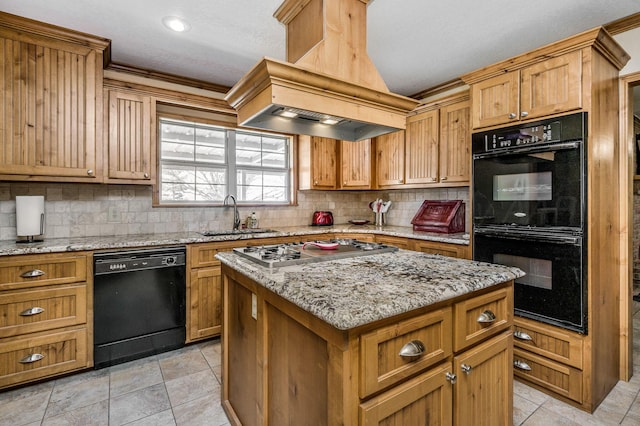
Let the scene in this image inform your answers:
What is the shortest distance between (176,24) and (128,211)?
1.77 metres

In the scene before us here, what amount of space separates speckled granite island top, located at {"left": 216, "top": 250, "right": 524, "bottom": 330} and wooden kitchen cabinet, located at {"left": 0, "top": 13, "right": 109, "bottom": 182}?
70.8 inches

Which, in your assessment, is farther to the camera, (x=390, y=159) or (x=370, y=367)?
(x=390, y=159)

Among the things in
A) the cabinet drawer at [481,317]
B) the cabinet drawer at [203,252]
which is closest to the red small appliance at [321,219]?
the cabinet drawer at [203,252]

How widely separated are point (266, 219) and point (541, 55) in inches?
118

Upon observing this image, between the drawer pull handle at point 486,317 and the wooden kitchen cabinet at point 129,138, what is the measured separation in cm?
288

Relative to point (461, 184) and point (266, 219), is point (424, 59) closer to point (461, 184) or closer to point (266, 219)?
point (461, 184)

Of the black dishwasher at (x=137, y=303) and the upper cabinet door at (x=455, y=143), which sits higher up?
the upper cabinet door at (x=455, y=143)

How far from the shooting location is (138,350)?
2.62 metres

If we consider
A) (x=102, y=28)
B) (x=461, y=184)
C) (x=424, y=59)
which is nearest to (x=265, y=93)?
(x=102, y=28)

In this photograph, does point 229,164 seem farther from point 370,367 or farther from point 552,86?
point 370,367

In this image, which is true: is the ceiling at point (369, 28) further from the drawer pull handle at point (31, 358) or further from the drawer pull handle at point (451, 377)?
the drawer pull handle at point (31, 358)

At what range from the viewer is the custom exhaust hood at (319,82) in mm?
1472

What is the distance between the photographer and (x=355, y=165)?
4258 mm

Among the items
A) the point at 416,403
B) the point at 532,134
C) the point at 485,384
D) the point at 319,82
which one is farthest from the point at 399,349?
the point at 532,134
